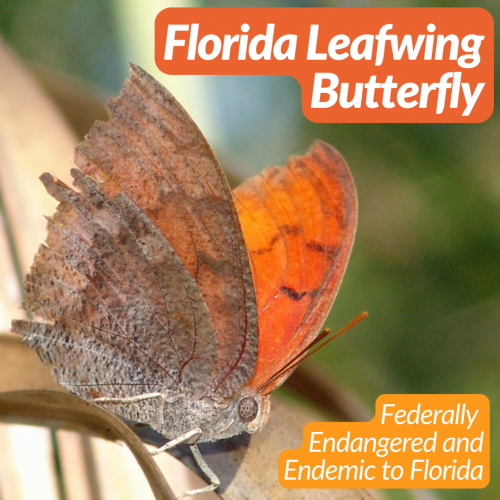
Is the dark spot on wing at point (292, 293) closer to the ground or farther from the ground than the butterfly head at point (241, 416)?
farther from the ground

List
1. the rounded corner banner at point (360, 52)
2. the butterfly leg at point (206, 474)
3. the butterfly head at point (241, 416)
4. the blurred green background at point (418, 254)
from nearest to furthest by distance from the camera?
the butterfly leg at point (206, 474) < the butterfly head at point (241, 416) < the rounded corner banner at point (360, 52) < the blurred green background at point (418, 254)

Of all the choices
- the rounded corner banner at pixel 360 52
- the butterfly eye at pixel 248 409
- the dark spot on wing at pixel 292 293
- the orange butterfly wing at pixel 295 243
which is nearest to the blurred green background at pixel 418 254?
the rounded corner banner at pixel 360 52

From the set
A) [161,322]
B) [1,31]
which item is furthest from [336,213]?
[1,31]

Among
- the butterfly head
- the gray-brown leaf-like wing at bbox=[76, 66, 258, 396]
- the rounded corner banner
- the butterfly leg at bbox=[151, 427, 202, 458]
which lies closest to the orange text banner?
the butterfly head

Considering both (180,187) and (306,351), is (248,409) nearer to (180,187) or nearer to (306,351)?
(306,351)

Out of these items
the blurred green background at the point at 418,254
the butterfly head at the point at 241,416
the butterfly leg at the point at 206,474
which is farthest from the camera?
the blurred green background at the point at 418,254

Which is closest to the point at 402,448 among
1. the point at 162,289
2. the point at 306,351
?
the point at 306,351

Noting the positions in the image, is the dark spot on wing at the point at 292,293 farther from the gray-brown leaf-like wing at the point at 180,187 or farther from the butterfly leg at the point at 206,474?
the butterfly leg at the point at 206,474
